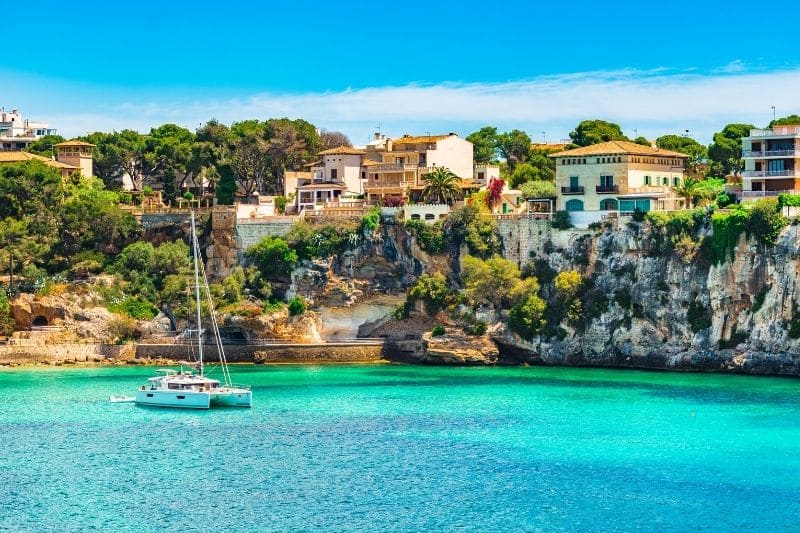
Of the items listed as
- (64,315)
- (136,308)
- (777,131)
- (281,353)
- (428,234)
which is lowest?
(281,353)

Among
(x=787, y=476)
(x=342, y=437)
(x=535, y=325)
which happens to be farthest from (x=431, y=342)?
(x=787, y=476)

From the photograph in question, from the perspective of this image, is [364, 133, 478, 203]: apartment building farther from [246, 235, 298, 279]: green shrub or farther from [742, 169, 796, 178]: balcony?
[742, 169, 796, 178]: balcony

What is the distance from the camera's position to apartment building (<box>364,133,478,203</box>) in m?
91.6

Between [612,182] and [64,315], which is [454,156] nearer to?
[612,182]

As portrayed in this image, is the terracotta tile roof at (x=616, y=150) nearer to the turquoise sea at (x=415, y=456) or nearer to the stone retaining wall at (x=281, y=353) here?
the turquoise sea at (x=415, y=456)

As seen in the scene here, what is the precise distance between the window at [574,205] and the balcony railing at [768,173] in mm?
8963

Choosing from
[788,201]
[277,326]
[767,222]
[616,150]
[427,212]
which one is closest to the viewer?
[767,222]

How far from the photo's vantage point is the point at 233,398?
65188 millimetres

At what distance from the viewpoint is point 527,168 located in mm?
95250

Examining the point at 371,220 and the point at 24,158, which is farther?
the point at 24,158

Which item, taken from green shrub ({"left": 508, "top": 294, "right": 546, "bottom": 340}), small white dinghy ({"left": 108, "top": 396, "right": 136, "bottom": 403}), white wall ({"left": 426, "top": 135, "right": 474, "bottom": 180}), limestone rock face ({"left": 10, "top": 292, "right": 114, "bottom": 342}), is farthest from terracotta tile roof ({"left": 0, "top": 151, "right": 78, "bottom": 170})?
green shrub ({"left": 508, "top": 294, "right": 546, "bottom": 340})

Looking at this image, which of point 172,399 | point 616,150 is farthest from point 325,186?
point 172,399

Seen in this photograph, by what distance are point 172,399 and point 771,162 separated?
3436 centimetres

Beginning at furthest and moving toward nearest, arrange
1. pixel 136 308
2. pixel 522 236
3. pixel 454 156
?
pixel 454 156
pixel 136 308
pixel 522 236
